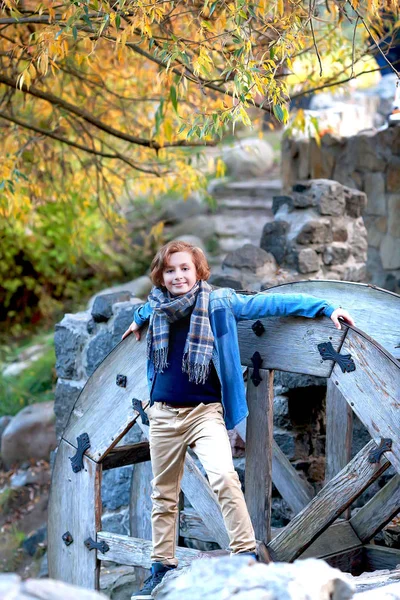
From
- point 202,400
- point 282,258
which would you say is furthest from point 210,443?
point 282,258

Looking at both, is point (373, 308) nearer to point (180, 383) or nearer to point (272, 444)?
point (272, 444)

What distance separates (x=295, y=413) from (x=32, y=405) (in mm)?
3007

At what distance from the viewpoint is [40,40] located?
11.7 feet

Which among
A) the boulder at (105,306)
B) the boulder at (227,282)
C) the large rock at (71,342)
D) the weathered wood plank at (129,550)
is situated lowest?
the weathered wood plank at (129,550)

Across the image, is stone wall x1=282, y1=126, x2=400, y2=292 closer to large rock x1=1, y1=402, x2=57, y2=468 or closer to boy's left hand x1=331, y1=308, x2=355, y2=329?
large rock x1=1, y1=402, x2=57, y2=468

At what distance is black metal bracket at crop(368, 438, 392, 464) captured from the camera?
2.87 m

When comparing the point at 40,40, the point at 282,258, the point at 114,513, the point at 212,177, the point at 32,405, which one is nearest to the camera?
the point at 40,40

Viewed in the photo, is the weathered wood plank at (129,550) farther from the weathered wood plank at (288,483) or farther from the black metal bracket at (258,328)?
the black metal bracket at (258,328)

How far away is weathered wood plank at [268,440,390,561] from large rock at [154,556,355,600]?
1.24 m

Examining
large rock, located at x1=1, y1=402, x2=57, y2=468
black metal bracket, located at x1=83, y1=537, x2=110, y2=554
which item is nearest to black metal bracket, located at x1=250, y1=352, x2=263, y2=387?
black metal bracket, located at x1=83, y1=537, x2=110, y2=554

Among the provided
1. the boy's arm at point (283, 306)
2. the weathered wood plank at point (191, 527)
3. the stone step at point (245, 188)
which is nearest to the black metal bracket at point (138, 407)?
the boy's arm at point (283, 306)

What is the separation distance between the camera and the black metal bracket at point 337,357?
2.91 m

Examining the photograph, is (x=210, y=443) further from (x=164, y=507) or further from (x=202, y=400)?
(x=164, y=507)

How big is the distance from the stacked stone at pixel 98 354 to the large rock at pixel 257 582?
253cm
